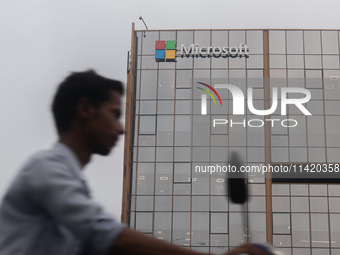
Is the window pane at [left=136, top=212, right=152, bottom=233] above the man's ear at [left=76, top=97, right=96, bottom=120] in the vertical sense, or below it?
below

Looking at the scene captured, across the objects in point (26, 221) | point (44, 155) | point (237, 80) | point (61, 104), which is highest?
point (237, 80)

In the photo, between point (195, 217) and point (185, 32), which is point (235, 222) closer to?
point (195, 217)

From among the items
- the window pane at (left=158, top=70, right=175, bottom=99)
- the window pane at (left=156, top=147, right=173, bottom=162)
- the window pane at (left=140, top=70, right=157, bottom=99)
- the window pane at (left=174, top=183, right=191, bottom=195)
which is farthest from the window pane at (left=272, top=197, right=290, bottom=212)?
the window pane at (left=140, top=70, right=157, bottom=99)

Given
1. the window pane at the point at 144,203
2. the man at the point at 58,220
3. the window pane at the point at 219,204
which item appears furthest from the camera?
the window pane at the point at 144,203

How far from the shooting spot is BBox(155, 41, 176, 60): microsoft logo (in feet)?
115

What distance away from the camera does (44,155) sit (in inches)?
46.6

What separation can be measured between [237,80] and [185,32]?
5526 mm

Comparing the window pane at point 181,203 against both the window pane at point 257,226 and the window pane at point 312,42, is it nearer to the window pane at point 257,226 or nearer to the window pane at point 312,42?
the window pane at point 257,226

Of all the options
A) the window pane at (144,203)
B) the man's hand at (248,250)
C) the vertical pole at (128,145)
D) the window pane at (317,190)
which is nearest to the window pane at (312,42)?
the window pane at (317,190)

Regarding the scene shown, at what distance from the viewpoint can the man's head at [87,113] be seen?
1373 millimetres

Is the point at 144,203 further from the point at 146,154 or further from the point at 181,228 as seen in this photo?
the point at 146,154

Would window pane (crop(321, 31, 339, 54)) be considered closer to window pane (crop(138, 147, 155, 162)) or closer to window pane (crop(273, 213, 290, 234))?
window pane (crop(273, 213, 290, 234))

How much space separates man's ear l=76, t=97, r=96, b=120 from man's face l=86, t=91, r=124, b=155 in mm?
12

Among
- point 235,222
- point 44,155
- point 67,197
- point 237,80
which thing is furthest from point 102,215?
point 237,80
